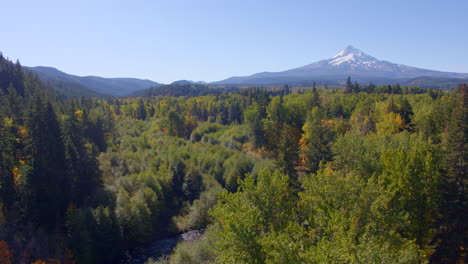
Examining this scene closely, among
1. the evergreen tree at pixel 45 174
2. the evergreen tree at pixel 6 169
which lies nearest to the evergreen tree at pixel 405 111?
the evergreen tree at pixel 45 174

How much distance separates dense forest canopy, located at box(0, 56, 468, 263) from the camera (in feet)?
64.9

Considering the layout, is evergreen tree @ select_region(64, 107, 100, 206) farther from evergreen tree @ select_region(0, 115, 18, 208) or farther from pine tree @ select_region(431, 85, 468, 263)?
pine tree @ select_region(431, 85, 468, 263)

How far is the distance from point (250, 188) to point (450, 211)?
1860 centimetres

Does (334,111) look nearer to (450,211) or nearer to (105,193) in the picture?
(450,211)

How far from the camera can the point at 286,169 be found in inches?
1494

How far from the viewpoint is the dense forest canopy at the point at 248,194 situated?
19781mm

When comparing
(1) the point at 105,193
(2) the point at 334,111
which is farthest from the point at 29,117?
(2) the point at 334,111

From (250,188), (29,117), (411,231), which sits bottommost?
(411,231)

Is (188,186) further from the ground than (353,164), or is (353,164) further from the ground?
(353,164)

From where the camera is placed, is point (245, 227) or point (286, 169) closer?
point (245, 227)

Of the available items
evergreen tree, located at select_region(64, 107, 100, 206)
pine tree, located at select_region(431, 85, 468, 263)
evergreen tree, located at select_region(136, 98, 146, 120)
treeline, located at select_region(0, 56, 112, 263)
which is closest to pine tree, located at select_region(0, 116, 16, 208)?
treeline, located at select_region(0, 56, 112, 263)

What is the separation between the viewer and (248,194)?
23.1 meters

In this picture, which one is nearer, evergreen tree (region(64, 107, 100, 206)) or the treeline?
the treeline

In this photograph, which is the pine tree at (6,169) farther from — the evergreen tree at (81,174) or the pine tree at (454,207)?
the pine tree at (454,207)
